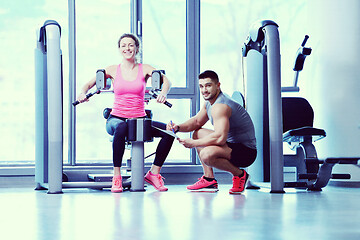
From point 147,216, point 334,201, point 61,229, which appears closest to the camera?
point 61,229

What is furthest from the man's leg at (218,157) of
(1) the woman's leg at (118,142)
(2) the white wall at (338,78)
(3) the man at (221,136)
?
(2) the white wall at (338,78)

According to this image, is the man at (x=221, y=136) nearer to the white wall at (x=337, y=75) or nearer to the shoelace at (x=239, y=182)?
the shoelace at (x=239, y=182)

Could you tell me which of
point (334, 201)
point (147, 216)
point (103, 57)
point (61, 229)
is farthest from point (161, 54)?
point (61, 229)

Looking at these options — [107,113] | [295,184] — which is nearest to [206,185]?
[295,184]

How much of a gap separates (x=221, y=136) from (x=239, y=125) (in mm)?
263

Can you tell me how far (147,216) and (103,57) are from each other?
3077mm

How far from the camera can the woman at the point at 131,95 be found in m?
3.74

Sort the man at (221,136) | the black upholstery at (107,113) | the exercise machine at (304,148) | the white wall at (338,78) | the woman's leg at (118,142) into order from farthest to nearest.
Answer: the white wall at (338,78) → the black upholstery at (107,113) → the woman's leg at (118,142) → the exercise machine at (304,148) → the man at (221,136)

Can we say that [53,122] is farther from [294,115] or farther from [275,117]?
[294,115]

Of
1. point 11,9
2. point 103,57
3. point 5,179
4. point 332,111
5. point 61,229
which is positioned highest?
point 11,9

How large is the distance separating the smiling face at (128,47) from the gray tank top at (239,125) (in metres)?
0.77

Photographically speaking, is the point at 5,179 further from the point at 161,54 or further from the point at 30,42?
the point at 161,54

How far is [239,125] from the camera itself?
349 centimetres

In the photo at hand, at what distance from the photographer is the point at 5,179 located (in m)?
4.52
